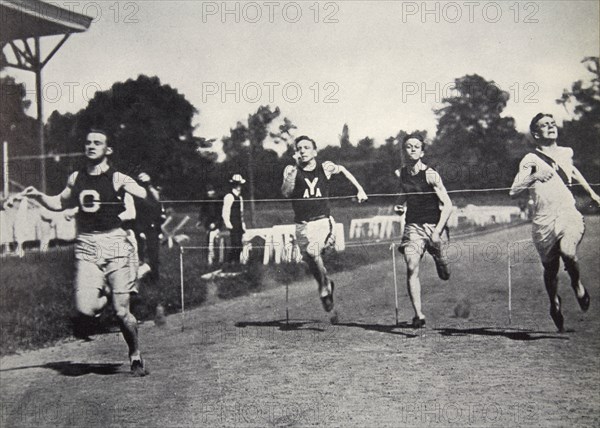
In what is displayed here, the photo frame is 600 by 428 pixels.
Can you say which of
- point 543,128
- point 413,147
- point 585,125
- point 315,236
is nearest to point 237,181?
point 315,236

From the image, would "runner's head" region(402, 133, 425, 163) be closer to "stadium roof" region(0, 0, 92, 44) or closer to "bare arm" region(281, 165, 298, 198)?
"bare arm" region(281, 165, 298, 198)

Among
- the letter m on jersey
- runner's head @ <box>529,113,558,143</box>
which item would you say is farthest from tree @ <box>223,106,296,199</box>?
runner's head @ <box>529,113,558,143</box>

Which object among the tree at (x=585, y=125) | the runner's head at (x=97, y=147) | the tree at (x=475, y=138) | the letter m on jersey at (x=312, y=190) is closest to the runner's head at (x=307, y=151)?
the letter m on jersey at (x=312, y=190)

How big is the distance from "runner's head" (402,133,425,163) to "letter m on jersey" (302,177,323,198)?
49cm

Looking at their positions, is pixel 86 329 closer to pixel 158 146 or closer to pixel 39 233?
pixel 39 233

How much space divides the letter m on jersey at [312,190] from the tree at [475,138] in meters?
0.61

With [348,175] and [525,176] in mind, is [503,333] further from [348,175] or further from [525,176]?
[348,175]

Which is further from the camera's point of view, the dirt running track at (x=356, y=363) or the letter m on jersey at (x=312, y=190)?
the letter m on jersey at (x=312, y=190)

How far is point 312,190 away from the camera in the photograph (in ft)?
10.6

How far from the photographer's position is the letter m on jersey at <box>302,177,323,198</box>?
10.6 ft

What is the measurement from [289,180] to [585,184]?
1.55 meters

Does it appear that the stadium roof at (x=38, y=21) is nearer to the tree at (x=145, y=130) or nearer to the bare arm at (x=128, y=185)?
the tree at (x=145, y=130)

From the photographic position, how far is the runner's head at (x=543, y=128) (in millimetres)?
3285

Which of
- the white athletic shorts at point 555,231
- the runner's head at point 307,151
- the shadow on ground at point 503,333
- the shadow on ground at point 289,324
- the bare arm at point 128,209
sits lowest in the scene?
the shadow on ground at point 503,333
